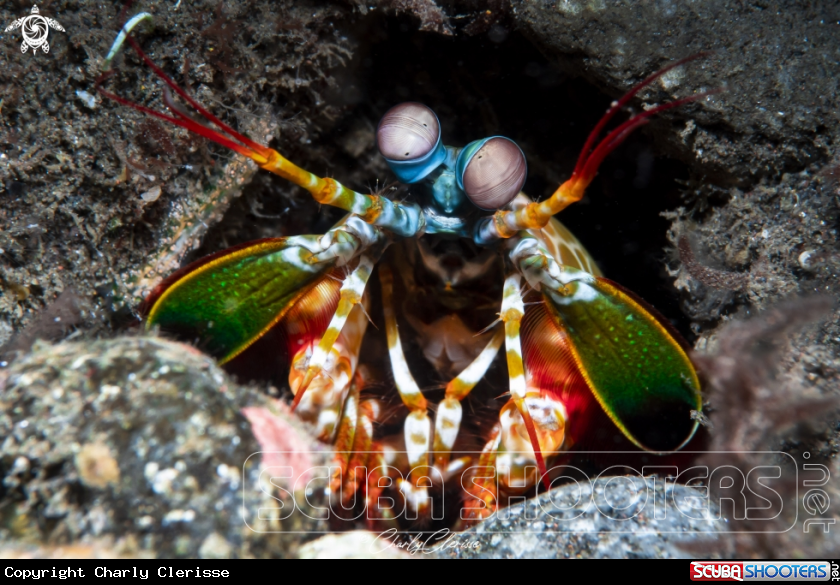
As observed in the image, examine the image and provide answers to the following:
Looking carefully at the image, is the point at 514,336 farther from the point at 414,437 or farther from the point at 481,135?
the point at 481,135

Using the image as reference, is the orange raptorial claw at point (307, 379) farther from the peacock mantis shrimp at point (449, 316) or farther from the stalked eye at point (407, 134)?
the stalked eye at point (407, 134)

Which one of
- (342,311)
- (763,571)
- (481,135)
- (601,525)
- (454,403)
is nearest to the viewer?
(763,571)

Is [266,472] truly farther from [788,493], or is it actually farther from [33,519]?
[788,493]

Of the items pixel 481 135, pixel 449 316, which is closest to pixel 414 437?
pixel 449 316

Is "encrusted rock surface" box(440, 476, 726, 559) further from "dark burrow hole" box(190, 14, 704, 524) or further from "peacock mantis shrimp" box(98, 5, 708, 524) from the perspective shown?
"dark burrow hole" box(190, 14, 704, 524)

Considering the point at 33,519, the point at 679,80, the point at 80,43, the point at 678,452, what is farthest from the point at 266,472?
the point at 679,80

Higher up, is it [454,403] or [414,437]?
[454,403]
